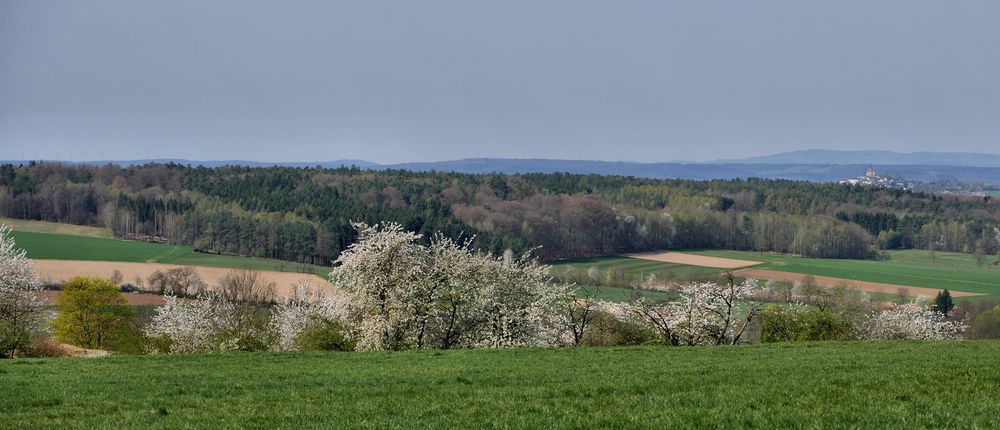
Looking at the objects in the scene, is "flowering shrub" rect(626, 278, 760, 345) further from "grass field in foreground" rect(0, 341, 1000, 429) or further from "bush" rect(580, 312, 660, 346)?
"grass field in foreground" rect(0, 341, 1000, 429)

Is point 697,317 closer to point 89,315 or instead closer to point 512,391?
point 512,391

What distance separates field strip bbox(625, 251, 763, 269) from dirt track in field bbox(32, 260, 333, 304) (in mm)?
49672

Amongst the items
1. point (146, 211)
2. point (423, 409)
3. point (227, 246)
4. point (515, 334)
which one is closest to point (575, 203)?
point (227, 246)

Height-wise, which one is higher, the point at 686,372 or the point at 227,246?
the point at 686,372

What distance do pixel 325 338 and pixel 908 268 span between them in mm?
99763

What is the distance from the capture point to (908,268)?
113 m

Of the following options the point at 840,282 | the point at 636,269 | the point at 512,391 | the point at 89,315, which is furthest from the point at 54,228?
the point at 512,391

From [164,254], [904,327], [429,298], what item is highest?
[429,298]

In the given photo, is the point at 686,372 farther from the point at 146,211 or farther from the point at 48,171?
the point at 48,171

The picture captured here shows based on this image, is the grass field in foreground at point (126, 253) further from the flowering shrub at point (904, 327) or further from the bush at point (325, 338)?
the flowering shrub at point (904, 327)

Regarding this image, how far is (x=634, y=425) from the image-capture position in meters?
11.4

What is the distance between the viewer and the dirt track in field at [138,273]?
265 ft

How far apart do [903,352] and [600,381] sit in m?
11.6

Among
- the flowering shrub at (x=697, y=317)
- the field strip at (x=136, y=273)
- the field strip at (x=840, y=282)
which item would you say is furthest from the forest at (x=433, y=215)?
the flowering shrub at (x=697, y=317)
